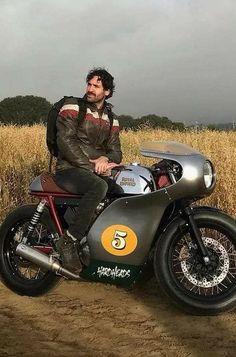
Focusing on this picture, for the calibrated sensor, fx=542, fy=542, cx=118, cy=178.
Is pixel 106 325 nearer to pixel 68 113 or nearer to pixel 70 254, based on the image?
pixel 70 254

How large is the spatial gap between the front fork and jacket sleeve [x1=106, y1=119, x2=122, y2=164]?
37.2 inches

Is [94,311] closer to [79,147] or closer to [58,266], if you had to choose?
[58,266]

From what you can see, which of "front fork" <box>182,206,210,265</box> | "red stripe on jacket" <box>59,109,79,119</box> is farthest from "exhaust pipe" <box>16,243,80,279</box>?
"red stripe on jacket" <box>59,109,79,119</box>

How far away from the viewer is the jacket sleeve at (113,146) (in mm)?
4879

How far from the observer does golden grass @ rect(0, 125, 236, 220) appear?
7.39 meters

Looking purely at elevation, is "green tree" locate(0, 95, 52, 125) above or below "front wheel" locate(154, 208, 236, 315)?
above

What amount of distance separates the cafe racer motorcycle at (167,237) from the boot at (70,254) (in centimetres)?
7

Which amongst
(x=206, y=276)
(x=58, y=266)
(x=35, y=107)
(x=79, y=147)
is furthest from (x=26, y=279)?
(x=35, y=107)

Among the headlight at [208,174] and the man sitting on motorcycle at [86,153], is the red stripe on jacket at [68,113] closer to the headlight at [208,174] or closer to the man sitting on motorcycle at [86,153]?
the man sitting on motorcycle at [86,153]

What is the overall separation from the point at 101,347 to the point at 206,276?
3.62 feet

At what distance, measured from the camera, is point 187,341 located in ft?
12.2

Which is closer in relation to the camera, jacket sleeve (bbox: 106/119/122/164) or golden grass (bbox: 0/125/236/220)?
jacket sleeve (bbox: 106/119/122/164)

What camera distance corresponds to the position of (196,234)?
165 inches

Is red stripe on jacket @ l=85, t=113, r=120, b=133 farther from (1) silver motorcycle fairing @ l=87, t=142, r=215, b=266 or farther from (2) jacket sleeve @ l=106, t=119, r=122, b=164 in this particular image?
(1) silver motorcycle fairing @ l=87, t=142, r=215, b=266
